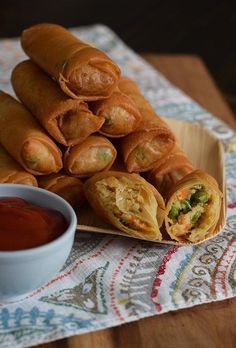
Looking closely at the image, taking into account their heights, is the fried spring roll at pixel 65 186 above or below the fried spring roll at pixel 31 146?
below

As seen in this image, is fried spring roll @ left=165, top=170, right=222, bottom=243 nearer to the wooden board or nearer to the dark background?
the wooden board

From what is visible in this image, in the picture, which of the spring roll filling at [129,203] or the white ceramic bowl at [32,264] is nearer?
the white ceramic bowl at [32,264]

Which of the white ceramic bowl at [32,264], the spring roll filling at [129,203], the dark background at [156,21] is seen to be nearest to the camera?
the white ceramic bowl at [32,264]

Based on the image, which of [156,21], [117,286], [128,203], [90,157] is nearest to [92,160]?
[90,157]

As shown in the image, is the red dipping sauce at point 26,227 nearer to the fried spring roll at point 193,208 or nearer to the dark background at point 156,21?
the fried spring roll at point 193,208

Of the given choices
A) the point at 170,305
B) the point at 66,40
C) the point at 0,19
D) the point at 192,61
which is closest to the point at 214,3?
the point at 0,19

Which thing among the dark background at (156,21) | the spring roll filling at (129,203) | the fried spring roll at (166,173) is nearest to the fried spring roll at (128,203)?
the spring roll filling at (129,203)

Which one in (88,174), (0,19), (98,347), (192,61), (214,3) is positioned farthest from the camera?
(214,3)

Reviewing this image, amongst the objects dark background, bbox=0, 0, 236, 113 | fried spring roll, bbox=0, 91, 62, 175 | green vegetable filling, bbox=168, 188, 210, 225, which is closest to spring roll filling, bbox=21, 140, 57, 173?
fried spring roll, bbox=0, 91, 62, 175

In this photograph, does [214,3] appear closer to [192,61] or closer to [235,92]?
[235,92]
